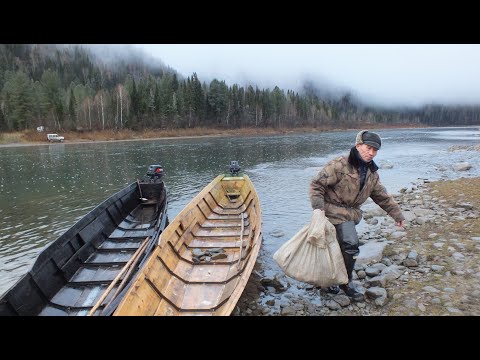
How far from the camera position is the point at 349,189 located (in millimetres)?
5285

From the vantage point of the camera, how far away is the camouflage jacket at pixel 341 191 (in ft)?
17.1

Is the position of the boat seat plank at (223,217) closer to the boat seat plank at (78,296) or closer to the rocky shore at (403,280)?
the rocky shore at (403,280)

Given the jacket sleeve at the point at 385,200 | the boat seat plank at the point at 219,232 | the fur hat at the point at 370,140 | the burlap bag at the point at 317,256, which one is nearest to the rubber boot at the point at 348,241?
the burlap bag at the point at 317,256

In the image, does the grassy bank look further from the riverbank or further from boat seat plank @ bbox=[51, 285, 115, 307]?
boat seat plank @ bbox=[51, 285, 115, 307]

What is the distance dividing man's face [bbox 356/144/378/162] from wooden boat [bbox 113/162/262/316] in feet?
8.63

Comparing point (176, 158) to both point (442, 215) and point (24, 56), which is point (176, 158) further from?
point (24, 56)

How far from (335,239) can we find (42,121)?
3075 inches

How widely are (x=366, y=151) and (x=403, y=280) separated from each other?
9.20 ft

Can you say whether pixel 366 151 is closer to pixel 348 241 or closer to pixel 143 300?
pixel 348 241

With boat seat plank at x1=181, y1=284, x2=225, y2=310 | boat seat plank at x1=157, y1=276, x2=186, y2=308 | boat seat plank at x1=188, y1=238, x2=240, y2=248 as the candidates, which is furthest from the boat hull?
boat seat plank at x1=181, y1=284, x2=225, y2=310

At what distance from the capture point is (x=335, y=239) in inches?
206

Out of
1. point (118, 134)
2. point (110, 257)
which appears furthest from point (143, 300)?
point (118, 134)
